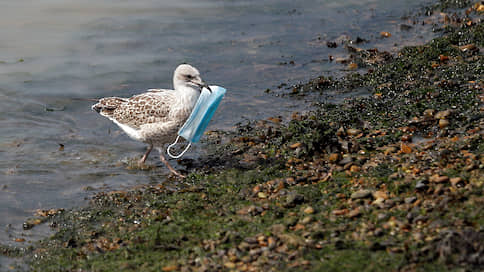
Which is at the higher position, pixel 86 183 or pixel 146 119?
pixel 146 119

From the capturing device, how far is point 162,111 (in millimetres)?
8266

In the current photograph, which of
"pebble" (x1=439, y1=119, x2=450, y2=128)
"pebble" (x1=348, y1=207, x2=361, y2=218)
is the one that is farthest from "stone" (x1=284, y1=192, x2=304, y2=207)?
"pebble" (x1=439, y1=119, x2=450, y2=128)

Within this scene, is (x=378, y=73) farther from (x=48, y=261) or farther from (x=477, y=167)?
(x=48, y=261)

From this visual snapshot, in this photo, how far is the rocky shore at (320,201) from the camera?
17.2ft

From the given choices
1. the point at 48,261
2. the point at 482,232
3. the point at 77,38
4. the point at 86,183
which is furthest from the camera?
the point at 77,38

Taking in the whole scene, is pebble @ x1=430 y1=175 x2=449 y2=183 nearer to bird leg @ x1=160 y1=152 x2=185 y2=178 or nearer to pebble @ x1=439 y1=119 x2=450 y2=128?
pebble @ x1=439 y1=119 x2=450 y2=128

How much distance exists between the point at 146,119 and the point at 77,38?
21.7ft

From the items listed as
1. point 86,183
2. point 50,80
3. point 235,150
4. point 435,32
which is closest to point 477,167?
point 235,150

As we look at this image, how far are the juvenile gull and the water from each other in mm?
543

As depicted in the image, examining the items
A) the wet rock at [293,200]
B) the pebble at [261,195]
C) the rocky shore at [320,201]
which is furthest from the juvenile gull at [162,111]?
the wet rock at [293,200]

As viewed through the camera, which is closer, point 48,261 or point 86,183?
point 48,261

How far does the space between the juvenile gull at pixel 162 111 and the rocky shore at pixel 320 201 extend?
69 centimetres

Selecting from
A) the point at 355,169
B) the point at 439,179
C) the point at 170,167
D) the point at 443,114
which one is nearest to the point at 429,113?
the point at 443,114

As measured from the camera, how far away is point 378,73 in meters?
10.6
